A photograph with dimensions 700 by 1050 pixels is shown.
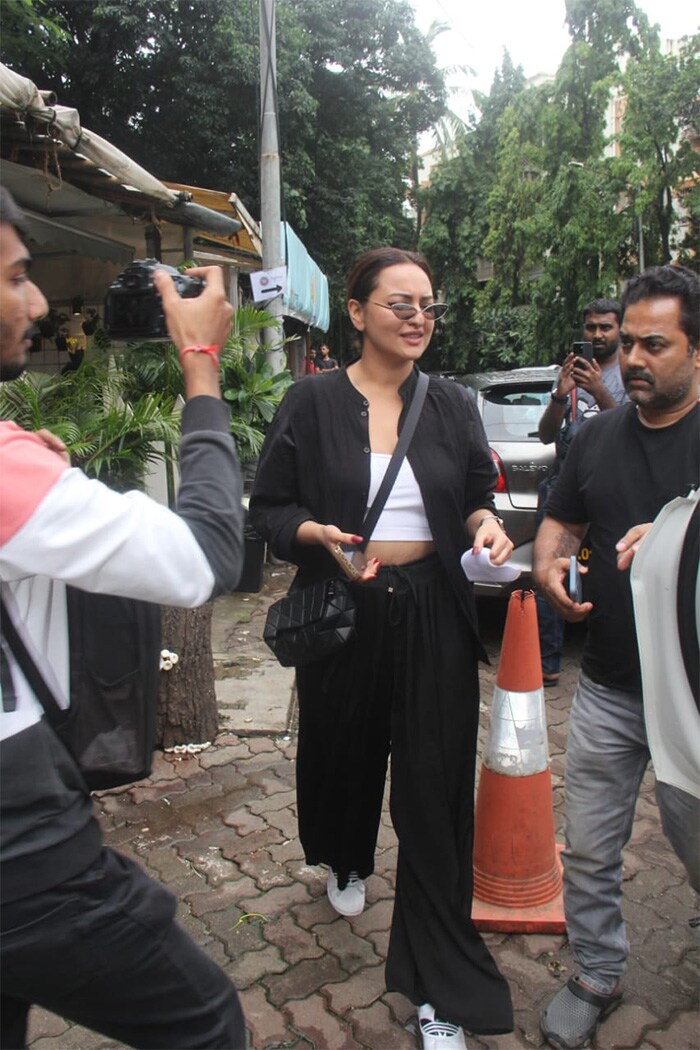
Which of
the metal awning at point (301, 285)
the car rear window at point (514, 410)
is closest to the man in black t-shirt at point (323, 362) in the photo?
the metal awning at point (301, 285)

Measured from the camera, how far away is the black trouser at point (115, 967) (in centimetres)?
124

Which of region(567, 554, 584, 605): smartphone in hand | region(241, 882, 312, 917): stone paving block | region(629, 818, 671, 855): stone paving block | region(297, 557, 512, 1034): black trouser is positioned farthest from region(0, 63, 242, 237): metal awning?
region(629, 818, 671, 855): stone paving block

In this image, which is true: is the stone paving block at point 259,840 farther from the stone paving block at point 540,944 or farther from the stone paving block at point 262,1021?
the stone paving block at point 540,944

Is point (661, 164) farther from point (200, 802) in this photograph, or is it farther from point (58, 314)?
point (200, 802)

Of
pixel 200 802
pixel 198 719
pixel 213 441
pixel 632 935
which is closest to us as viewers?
pixel 213 441

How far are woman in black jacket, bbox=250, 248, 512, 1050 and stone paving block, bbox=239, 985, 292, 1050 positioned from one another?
32 centimetres

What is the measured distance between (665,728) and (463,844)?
782 mm

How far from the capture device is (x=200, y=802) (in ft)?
11.9

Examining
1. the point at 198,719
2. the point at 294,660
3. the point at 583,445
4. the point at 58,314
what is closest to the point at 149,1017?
the point at 294,660

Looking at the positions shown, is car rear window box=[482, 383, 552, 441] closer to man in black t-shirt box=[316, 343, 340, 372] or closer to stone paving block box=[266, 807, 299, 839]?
stone paving block box=[266, 807, 299, 839]

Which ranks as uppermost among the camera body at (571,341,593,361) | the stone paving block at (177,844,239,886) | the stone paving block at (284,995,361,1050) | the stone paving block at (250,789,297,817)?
the camera body at (571,341,593,361)

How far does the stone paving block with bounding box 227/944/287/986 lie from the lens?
100 inches

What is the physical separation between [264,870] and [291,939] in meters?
0.40

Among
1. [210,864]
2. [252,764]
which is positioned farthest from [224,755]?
[210,864]
